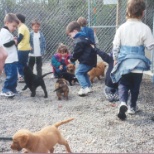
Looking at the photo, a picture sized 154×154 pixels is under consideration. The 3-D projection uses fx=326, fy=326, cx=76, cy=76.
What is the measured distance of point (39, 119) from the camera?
539 cm

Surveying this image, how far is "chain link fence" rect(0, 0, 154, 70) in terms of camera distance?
423 inches

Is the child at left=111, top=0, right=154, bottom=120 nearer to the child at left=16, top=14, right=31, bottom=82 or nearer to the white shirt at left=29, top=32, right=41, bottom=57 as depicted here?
the child at left=16, top=14, right=31, bottom=82

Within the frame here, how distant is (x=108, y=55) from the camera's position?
644cm

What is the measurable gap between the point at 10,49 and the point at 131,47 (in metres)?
2.63

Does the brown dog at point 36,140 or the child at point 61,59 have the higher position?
the brown dog at point 36,140

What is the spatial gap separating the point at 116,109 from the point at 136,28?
1.57 metres

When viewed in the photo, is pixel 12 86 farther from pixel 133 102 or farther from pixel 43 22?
pixel 43 22

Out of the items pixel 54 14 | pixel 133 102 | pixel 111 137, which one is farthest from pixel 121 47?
pixel 54 14

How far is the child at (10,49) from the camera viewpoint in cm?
641

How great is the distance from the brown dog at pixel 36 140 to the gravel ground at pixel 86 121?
486 mm

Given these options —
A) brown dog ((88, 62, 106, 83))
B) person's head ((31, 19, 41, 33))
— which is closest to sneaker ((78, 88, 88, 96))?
brown dog ((88, 62, 106, 83))

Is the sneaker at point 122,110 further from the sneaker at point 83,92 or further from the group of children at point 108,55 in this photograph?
the sneaker at point 83,92

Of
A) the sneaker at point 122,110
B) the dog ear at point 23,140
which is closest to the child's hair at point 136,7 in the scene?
the sneaker at point 122,110

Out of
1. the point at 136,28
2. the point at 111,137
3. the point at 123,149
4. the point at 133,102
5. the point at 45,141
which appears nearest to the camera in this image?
the point at 45,141
